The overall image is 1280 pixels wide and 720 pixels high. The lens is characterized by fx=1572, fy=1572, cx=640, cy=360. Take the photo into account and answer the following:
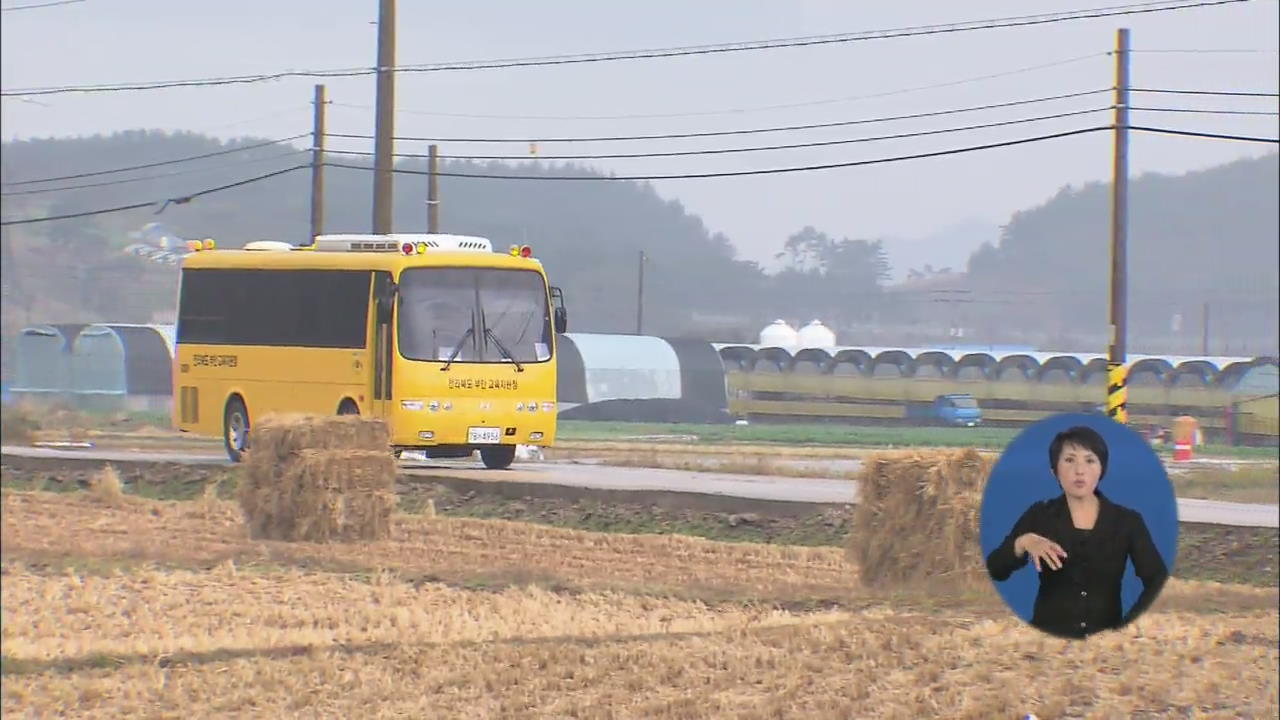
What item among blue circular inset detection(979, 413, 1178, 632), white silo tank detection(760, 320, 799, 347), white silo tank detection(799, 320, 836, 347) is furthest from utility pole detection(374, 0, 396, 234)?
Result: blue circular inset detection(979, 413, 1178, 632)

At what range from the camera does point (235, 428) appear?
6.10 meters

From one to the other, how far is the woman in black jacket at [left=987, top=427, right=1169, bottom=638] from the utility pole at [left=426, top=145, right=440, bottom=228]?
2.72 m

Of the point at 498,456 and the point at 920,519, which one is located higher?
the point at 498,456

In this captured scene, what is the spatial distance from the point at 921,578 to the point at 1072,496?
6157 millimetres

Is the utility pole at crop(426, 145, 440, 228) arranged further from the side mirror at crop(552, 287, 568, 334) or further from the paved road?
the paved road

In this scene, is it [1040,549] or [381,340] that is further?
[1040,549]

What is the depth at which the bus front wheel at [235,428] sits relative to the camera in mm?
6047

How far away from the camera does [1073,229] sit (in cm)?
920

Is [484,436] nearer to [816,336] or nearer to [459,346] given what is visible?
[459,346]

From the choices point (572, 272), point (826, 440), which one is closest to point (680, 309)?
point (572, 272)

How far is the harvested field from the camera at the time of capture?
52.7 ft

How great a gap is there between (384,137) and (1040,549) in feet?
10.6

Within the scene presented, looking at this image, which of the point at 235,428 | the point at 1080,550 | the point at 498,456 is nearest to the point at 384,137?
the point at 235,428

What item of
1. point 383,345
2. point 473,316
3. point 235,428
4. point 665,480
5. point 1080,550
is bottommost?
point 665,480
